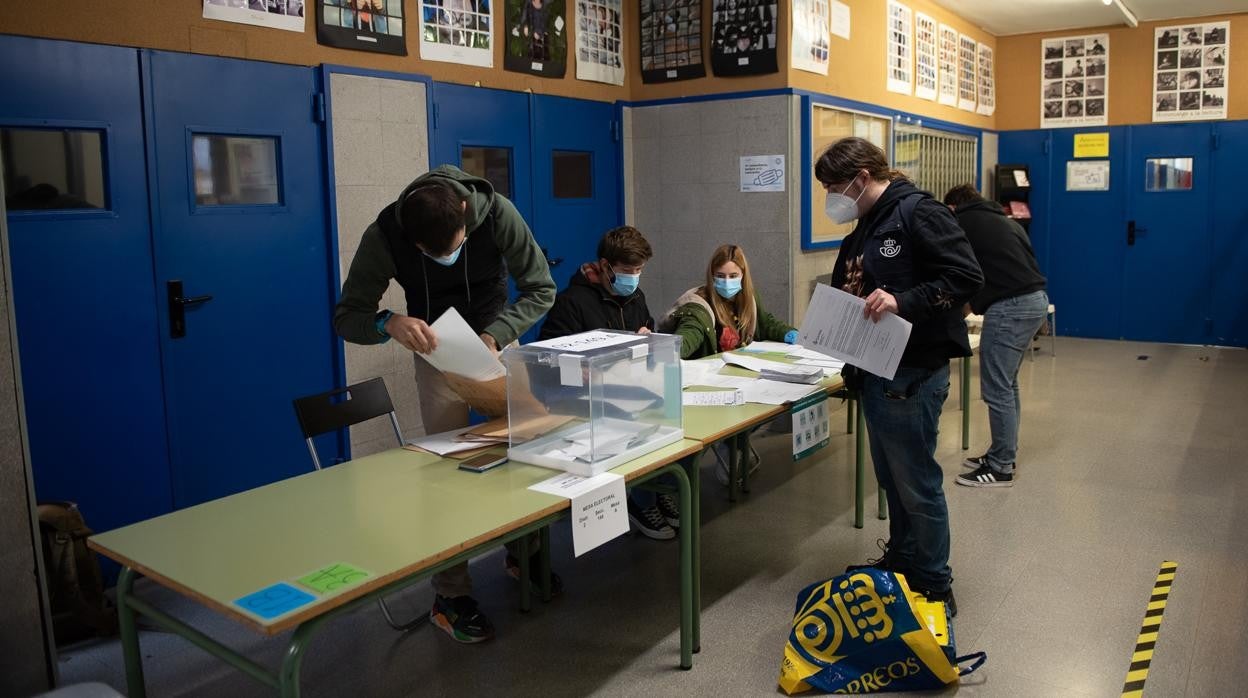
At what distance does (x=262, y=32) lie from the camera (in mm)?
3732

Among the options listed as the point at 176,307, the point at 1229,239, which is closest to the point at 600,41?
the point at 176,307

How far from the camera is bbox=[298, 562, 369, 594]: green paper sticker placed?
5.80ft

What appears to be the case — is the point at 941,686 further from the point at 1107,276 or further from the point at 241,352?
the point at 1107,276

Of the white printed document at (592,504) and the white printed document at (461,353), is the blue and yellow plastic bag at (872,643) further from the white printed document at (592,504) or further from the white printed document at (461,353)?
the white printed document at (461,353)

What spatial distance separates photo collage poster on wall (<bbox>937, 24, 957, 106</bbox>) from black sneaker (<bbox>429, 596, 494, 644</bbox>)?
236 inches

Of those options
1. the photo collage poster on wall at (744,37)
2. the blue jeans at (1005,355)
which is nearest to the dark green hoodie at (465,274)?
the blue jeans at (1005,355)

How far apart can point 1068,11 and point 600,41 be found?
14.3 ft

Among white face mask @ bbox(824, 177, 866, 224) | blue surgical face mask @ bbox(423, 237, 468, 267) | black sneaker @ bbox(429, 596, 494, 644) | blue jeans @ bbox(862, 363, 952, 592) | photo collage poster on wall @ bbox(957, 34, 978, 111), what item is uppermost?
photo collage poster on wall @ bbox(957, 34, 978, 111)

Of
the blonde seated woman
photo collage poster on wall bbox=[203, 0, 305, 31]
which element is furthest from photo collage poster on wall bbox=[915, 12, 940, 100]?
photo collage poster on wall bbox=[203, 0, 305, 31]

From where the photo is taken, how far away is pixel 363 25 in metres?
4.07

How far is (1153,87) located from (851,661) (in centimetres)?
730

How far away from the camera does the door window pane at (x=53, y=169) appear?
10.2ft

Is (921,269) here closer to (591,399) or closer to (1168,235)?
(591,399)

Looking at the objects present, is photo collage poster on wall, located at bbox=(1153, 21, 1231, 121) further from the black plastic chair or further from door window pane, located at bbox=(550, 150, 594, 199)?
the black plastic chair
